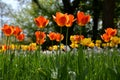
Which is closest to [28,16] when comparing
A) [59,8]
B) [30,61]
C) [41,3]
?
[41,3]

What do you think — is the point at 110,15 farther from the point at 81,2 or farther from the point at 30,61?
the point at 30,61

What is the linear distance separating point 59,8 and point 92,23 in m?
3.02

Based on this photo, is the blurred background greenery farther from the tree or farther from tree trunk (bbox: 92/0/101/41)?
the tree

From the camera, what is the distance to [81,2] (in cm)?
3288

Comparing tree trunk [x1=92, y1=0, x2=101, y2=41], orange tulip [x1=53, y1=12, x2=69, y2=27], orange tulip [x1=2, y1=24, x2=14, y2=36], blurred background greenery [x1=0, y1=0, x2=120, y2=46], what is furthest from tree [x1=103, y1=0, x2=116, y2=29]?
orange tulip [x1=53, y1=12, x2=69, y2=27]

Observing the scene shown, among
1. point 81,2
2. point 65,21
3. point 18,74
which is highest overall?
point 81,2

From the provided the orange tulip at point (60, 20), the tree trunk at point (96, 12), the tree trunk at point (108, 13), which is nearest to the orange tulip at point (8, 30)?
the orange tulip at point (60, 20)

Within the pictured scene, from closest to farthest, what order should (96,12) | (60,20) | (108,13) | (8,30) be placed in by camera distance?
(60,20), (8,30), (108,13), (96,12)

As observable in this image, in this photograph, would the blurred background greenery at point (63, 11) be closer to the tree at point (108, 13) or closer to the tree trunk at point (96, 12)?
the tree trunk at point (96, 12)

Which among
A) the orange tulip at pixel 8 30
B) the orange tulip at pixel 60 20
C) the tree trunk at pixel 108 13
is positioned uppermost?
the tree trunk at pixel 108 13

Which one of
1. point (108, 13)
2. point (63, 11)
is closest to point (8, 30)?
point (108, 13)

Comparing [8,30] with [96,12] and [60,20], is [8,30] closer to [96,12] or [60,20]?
[60,20]

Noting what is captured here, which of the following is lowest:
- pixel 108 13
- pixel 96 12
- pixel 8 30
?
pixel 8 30

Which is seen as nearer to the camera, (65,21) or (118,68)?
(118,68)
